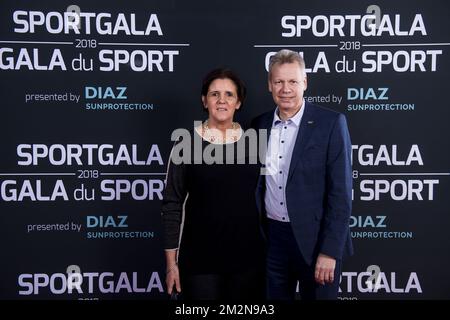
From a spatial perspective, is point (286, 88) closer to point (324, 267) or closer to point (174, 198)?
point (174, 198)

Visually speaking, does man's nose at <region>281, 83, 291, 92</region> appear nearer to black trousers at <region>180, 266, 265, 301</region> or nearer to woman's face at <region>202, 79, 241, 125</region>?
woman's face at <region>202, 79, 241, 125</region>

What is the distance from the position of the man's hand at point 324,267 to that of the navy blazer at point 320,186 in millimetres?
29

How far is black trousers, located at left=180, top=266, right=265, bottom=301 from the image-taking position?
81.0 inches

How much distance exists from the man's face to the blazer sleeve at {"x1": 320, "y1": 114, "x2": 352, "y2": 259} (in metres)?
0.24

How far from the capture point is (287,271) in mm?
2166

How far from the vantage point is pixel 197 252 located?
2.08 meters

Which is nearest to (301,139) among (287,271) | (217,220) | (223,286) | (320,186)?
(320,186)

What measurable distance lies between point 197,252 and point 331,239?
2.18 feet

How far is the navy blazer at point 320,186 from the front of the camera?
2.03 metres

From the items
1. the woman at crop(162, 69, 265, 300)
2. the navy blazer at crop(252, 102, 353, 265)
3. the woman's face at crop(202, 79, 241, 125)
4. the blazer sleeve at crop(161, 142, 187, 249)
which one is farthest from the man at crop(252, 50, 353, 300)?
the blazer sleeve at crop(161, 142, 187, 249)

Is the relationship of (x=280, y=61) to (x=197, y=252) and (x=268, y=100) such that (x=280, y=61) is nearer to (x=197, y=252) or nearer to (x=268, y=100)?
(x=268, y=100)
